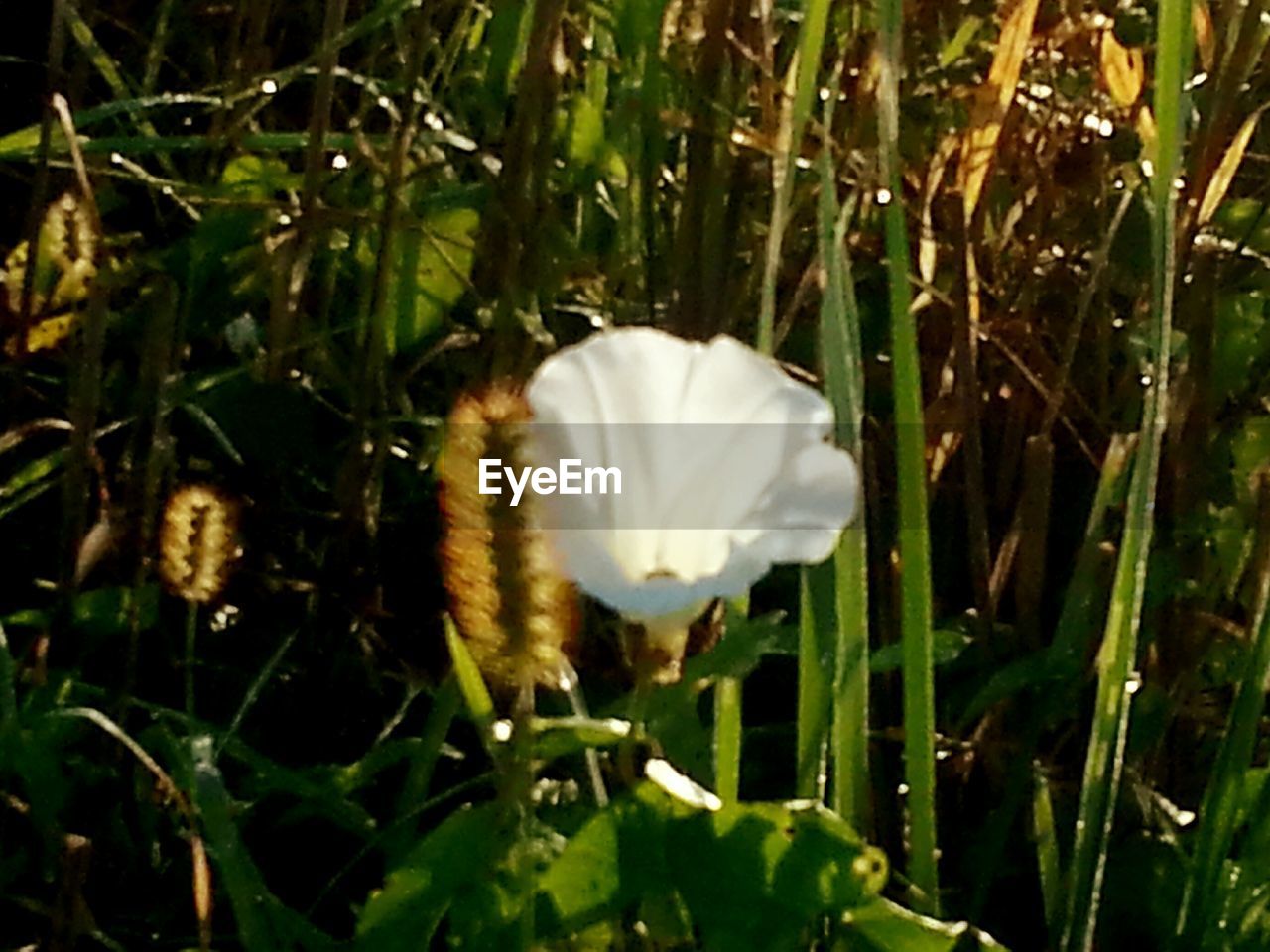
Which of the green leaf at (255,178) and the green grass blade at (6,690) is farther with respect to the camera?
the green leaf at (255,178)

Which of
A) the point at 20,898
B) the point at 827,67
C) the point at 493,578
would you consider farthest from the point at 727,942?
the point at 827,67

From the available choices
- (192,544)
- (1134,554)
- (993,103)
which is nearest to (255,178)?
(192,544)

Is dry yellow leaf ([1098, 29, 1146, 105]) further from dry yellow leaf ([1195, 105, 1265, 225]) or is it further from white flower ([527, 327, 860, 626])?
white flower ([527, 327, 860, 626])

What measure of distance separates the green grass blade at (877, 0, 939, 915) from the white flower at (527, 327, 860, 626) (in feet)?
0.38

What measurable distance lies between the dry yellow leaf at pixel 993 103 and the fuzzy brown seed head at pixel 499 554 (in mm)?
296

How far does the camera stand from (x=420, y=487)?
32.2 inches

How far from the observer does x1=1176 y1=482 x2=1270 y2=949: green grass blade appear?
629 mm

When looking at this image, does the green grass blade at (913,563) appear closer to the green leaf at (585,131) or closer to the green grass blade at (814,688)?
the green grass blade at (814,688)

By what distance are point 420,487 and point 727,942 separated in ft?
1.17

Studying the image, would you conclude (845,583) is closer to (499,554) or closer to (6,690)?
(499,554)

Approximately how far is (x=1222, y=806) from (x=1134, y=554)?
4.4 inches

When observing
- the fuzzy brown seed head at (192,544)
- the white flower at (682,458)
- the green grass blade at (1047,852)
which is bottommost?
the green grass blade at (1047,852)

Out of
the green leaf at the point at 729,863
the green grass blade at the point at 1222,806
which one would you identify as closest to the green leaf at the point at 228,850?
the green leaf at the point at 729,863

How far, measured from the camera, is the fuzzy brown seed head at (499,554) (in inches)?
17.9
